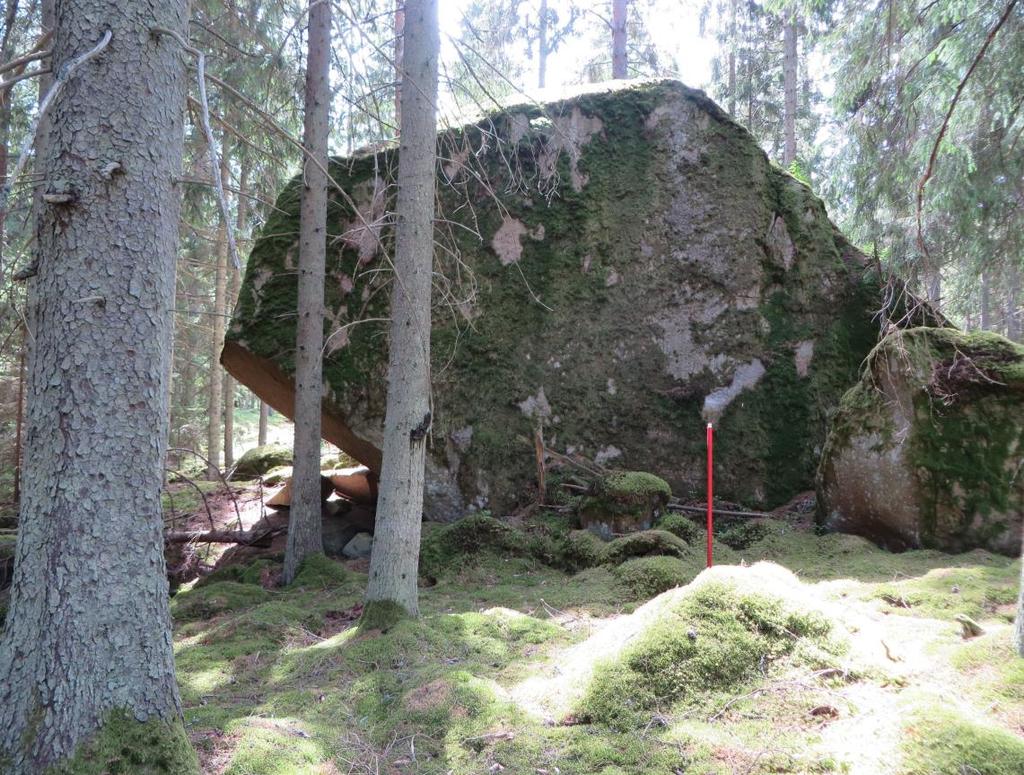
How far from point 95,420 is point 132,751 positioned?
1.21 meters

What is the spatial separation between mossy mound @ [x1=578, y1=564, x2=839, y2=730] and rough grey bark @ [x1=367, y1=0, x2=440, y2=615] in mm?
1971

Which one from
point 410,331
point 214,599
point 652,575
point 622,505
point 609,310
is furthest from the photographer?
point 609,310

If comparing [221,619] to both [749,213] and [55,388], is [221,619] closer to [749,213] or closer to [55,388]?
[55,388]

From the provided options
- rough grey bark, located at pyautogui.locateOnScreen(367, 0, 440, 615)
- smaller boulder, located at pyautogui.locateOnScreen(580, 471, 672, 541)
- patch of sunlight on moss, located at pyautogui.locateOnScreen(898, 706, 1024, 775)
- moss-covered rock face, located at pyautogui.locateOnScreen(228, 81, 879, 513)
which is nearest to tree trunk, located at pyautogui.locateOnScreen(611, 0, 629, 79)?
moss-covered rock face, located at pyautogui.locateOnScreen(228, 81, 879, 513)

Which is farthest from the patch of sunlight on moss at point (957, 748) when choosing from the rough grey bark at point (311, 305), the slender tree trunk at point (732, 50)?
the slender tree trunk at point (732, 50)

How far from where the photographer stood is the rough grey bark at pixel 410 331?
464 centimetres

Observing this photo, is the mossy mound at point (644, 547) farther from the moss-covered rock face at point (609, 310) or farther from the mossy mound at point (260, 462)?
the mossy mound at point (260, 462)

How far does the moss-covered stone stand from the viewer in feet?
7.47

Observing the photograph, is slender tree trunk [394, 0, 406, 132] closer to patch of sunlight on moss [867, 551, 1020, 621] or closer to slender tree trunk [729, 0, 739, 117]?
patch of sunlight on moss [867, 551, 1020, 621]

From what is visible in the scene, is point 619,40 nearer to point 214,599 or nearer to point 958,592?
point 958,592

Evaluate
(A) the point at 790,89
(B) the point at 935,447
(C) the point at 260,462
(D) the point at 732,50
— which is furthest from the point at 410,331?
(D) the point at 732,50

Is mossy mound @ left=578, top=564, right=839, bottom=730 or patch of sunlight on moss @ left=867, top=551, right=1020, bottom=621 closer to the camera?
mossy mound @ left=578, top=564, right=839, bottom=730

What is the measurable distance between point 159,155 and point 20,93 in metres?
11.1

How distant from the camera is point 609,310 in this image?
8250 mm
